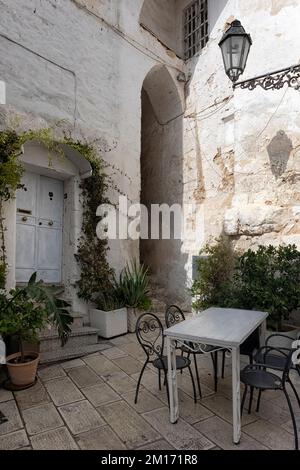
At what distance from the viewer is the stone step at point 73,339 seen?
12.9 ft

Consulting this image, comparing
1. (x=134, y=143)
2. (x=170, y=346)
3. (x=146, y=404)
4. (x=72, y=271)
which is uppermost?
(x=134, y=143)

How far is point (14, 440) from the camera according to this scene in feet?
7.27

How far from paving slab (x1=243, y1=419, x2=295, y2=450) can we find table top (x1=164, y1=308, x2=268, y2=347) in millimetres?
724

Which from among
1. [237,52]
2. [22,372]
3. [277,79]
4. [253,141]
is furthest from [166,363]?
[253,141]

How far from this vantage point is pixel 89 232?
5051mm

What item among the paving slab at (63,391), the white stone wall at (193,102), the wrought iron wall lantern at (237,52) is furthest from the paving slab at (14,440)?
the wrought iron wall lantern at (237,52)

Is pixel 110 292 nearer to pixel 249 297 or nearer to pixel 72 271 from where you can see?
pixel 72 271

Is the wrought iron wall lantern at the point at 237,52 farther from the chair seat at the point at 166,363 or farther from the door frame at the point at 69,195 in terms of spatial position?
the chair seat at the point at 166,363

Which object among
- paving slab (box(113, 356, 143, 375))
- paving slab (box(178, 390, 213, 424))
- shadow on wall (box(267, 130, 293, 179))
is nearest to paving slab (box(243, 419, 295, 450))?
paving slab (box(178, 390, 213, 424))

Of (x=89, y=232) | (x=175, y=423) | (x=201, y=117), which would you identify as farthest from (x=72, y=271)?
(x=201, y=117)

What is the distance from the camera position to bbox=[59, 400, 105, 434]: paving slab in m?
2.36

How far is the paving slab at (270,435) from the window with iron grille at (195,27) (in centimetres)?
707

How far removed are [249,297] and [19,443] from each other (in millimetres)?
3046
